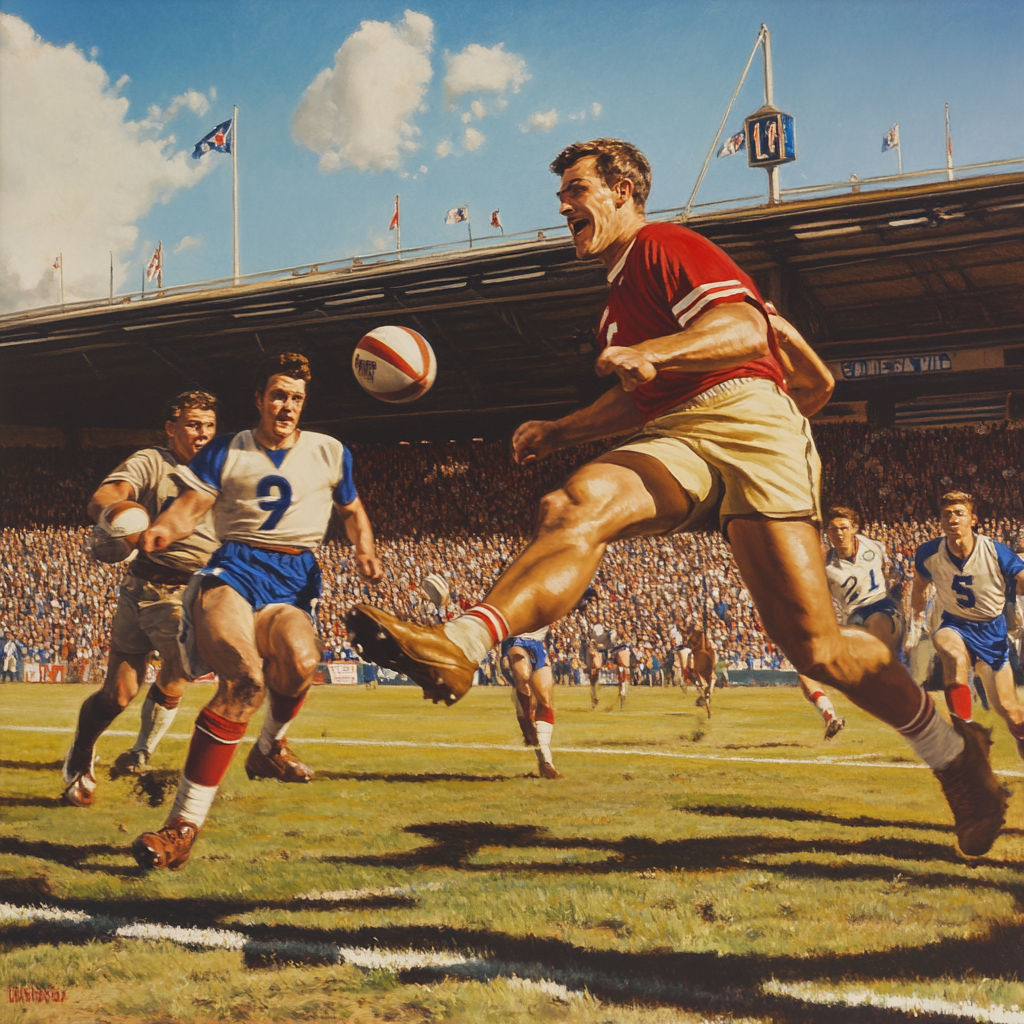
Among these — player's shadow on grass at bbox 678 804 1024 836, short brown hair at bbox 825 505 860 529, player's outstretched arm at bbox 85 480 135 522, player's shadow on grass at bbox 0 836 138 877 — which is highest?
player's outstretched arm at bbox 85 480 135 522

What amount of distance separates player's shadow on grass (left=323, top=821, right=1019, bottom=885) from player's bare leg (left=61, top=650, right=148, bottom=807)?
43.6 inches

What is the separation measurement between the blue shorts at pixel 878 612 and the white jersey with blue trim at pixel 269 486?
1.99 metres

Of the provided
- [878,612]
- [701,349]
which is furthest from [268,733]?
[878,612]

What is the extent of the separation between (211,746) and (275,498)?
0.93 m

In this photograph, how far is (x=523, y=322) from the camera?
4.32 metres

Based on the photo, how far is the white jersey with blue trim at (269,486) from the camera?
3.31 metres

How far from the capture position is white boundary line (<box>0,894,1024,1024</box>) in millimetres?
2439

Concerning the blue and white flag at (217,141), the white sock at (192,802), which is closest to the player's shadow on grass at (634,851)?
the white sock at (192,802)

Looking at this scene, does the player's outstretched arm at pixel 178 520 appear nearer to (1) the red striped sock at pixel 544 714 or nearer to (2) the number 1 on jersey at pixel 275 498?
(2) the number 1 on jersey at pixel 275 498

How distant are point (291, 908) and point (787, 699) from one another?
2.08 metres

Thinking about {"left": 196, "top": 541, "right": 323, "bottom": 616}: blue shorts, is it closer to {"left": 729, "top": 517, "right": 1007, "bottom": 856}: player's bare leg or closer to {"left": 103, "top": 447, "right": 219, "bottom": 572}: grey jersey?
{"left": 103, "top": 447, "right": 219, "bottom": 572}: grey jersey

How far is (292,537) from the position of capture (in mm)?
3316

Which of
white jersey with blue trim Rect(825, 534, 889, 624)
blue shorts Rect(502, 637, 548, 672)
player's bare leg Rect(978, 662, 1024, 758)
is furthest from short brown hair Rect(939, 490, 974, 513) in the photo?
blue shorts Rect(502, 637, 548, 672)

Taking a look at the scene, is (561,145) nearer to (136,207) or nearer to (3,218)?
(136,207)
